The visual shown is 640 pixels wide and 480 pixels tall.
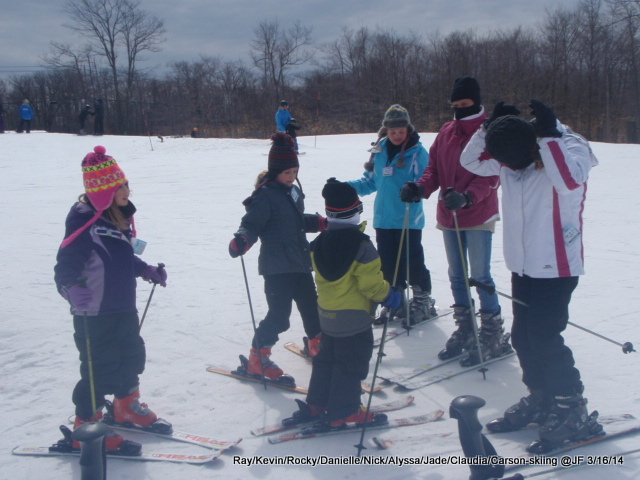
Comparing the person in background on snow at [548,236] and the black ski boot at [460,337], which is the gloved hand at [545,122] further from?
the black ski boot at [460,337]

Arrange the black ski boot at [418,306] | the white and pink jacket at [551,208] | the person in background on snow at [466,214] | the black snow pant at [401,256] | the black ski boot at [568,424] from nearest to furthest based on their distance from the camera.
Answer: the white and pink jacket at [551,208]
the black ski boot at [568,424]
the person in background on snow at [466,214]
the black snow pant at [401,256]
the black ski boot at [418,306]

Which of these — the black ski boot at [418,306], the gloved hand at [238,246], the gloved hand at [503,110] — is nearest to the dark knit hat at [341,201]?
the gloved hand at [238,246]

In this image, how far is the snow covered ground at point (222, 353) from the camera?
2707 millimetres

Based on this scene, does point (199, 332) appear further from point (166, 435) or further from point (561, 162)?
point (561, 162)

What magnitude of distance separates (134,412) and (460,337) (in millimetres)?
2194

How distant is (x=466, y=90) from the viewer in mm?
3557

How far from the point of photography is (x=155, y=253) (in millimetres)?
6992

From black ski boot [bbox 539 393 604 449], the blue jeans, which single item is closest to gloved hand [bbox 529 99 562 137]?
the blue jeans

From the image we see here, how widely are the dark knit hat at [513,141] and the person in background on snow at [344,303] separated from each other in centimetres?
76

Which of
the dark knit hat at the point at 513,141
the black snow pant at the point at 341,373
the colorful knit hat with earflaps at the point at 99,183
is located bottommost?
the black snow pant at the point at 341,373

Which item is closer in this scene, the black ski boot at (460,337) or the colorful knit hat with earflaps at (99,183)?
the colorful knit hat with earflaps at (99,183)

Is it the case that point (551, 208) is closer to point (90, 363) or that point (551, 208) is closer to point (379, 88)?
point (90, 363)

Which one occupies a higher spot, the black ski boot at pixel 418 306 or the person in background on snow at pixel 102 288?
the person in background on snow at pixel 102 288

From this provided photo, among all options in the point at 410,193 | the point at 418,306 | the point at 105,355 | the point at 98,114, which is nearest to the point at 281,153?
the point at 410,193
